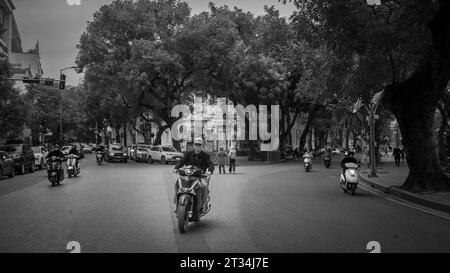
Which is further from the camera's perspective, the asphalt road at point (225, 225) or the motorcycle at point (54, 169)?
the motorcycle at point (54, 169)

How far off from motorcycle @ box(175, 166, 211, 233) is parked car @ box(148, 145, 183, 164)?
99.4ft

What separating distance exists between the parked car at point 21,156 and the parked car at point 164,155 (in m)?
12.1

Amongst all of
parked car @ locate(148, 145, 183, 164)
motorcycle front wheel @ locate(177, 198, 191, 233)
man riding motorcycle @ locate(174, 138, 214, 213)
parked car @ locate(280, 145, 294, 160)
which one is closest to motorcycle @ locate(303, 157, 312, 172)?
parked car @ locate(148, 145, 183, 164)

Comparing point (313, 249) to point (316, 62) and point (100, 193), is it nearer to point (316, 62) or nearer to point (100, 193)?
point (100, 193)

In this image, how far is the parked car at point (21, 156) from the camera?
89.8ft

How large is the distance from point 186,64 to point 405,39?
2712cm

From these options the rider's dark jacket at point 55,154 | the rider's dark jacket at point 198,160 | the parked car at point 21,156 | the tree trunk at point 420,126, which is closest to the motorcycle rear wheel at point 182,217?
the rider's dark jacket at point 198,160

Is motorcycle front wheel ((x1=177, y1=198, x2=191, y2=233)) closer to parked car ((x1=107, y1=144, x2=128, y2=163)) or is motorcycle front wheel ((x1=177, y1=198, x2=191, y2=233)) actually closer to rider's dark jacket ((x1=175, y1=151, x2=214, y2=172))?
rider's dark jacket ((x1=175, y1=151, x2=214, y2=172))

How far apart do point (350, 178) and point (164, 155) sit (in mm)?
26450

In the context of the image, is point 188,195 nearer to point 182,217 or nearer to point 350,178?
point 182,217

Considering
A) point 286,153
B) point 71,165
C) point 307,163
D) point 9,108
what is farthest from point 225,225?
point 286,153

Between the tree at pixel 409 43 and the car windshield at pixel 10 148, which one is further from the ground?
the tree at pixel 409 43

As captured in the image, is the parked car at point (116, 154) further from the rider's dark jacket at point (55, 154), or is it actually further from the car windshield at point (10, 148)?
the rider's dark jacket at point (55, 154)

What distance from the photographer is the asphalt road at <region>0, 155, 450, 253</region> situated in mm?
6949
